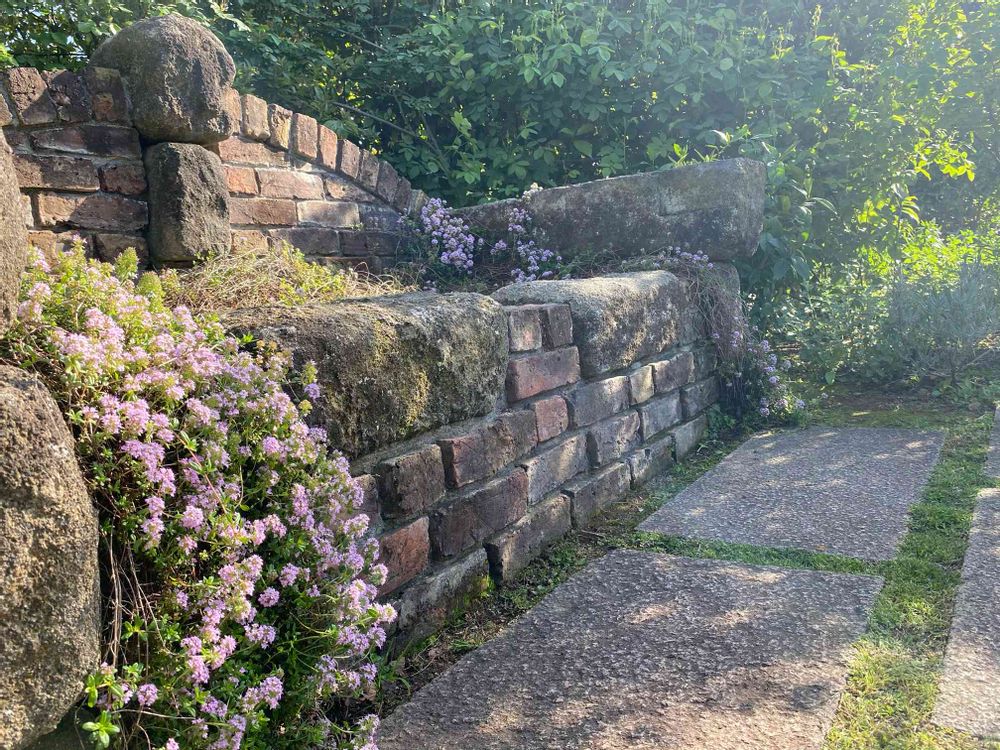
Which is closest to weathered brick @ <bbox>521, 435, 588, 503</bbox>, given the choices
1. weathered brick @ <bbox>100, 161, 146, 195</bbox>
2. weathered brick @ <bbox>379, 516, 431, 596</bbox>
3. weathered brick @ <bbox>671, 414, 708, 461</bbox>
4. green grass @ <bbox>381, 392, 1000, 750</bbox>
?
green grass @ <bbox>381, 392, 1000, 750</bbox>

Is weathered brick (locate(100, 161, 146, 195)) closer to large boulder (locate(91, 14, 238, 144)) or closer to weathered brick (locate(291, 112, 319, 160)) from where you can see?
large boulder (locate(91, 14, 238, 144))

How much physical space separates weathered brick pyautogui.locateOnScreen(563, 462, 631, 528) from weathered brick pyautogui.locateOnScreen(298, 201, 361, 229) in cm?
161

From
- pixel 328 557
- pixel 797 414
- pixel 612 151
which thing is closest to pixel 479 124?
pixel 612 151

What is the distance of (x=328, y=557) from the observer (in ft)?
4.68

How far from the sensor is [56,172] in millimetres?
2473

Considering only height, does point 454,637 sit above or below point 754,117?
below

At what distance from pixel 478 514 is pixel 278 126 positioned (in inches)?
77.5

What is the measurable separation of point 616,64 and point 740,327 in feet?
5.47

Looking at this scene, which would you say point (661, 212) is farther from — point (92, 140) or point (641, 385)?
point (92, 140)

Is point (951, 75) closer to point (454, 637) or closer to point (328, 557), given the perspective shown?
point (454, 637)

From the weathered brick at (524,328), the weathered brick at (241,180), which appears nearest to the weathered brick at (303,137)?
the weathered brick at (241,180)

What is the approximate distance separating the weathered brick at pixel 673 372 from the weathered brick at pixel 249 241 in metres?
1.54

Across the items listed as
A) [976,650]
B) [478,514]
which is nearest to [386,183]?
[478,514]

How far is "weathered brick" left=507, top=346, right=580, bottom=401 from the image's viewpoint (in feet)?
7.76
